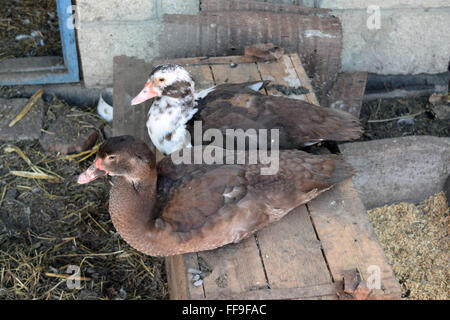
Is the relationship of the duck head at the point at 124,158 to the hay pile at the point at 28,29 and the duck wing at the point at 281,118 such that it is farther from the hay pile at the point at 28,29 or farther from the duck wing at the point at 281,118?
the hay pile at the point at 28,29

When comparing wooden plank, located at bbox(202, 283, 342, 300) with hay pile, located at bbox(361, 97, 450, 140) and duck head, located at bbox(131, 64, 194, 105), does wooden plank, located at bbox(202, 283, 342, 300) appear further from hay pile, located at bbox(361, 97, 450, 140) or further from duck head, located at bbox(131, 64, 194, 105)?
hay pile, located at bbox(361, 97, 450, 140)

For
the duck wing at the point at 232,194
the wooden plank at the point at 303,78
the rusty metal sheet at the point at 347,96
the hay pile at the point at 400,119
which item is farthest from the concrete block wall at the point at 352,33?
the duck wing at the point at 232,194

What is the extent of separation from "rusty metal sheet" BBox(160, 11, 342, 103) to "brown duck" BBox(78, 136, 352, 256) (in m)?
1.37

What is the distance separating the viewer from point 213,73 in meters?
3.49

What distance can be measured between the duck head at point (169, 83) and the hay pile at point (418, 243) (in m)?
1.54

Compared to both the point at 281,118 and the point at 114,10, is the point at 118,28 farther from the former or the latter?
the point at 281,118

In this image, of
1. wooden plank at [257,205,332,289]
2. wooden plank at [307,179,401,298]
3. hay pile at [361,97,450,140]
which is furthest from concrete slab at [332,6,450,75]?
wooden plank at [257,205,332,289]

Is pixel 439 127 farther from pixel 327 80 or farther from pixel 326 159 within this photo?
pixel 326 159

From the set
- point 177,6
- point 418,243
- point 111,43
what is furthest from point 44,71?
point 418,243

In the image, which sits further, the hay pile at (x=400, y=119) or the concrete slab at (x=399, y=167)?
the hay pile at (x=400, y=119)

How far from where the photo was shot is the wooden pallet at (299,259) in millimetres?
2318

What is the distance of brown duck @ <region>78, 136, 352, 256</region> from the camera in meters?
2.36

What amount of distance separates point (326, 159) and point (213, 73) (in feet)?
3.73

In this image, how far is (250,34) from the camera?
12.0 ft
